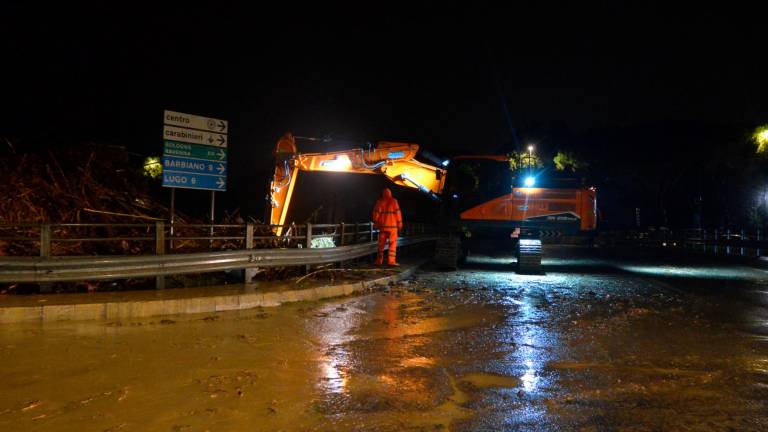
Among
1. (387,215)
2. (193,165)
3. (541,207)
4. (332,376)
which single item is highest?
(193,165)

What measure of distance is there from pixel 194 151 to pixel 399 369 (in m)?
7.79

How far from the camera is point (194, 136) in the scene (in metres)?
11.9

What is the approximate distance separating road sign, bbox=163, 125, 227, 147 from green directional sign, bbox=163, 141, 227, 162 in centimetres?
9

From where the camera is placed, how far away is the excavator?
16391 millimetres

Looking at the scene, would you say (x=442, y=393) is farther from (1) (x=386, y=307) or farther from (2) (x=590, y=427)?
(1) (x=386, y=307)

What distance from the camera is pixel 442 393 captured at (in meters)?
5.11

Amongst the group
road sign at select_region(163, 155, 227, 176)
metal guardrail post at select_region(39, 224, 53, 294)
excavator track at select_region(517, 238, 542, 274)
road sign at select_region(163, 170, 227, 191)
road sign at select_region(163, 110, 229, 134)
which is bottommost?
excavator track at select_region(517, 238, 542, 274)

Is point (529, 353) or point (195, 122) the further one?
point (195, 122)

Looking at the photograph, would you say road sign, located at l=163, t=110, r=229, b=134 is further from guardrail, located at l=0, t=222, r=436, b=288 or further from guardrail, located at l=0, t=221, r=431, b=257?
guardrail, located at l=0, t=222, r=436, b=288

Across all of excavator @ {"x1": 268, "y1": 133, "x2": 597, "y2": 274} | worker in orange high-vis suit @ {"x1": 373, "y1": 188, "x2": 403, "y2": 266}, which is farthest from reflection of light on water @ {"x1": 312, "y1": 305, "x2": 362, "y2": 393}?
excavator @ {"x1": 268, "y1": 133, "x2": 597, "y2": 274}

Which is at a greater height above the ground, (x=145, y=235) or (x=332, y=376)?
(x=145, y=235)

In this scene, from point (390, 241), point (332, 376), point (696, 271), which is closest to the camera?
point (332, 376)

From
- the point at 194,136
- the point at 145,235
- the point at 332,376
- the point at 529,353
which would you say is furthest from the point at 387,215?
the point at 332,376

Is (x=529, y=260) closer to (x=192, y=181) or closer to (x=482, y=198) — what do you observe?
(x=482, y=198)
